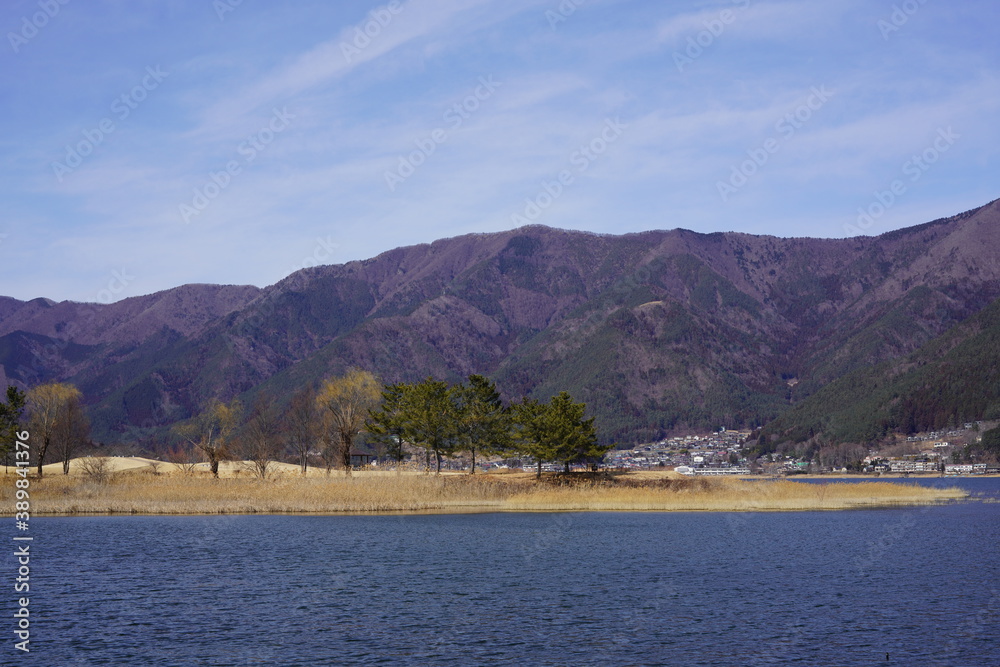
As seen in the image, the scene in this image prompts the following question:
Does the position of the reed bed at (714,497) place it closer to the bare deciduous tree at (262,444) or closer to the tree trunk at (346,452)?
the tree trunk at (346,452)

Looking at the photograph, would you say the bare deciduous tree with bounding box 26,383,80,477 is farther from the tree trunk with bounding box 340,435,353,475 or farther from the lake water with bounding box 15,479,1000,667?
the lake water with bounding box 15,479,1000,667

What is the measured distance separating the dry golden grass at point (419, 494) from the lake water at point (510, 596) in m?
14.5

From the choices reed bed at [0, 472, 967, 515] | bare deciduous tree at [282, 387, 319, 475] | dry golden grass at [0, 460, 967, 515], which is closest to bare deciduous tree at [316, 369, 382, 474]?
reed bed at [0, 472, 967, 515]

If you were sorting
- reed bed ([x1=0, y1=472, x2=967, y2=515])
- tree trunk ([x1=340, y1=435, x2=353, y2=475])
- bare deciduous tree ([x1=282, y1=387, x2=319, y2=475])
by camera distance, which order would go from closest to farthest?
reed bed ([x1=0, y1=472, x2=967, y2=515]) < tree trunk ([x1=340, y1=435, x2=353, y2=475]) < bare deciduous tree ([x1=282, y1=387, x2=319, y2=475])

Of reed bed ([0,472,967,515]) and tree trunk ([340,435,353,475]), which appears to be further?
tree trunk ([340,435,353,475])

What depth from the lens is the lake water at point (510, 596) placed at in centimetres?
3425

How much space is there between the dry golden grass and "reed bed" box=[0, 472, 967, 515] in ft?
0.38

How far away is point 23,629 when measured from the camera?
36.9 metres

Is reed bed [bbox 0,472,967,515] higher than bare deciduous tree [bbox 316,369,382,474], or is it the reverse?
bare deciduous tree [bbox 316,369,382,474]

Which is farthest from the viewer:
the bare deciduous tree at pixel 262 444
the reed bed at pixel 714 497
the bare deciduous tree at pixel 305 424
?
the bare deciduous tree at pixel 305 424

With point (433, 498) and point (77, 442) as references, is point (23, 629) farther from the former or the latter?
point (77, 442)

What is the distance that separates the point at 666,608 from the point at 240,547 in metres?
35.1

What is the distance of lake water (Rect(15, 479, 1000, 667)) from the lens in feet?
112

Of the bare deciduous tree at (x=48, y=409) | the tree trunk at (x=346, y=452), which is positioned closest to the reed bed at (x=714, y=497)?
the tree trunk at (x=346, y=452)
